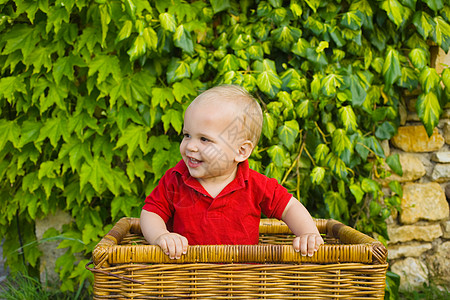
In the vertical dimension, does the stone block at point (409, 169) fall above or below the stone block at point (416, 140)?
below

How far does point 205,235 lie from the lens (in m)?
1.58

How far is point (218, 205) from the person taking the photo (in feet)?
5.22

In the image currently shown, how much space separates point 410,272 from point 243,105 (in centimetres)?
164

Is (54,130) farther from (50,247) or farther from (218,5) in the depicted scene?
(218,5)

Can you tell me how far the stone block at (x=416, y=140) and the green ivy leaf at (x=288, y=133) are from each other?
2.24ft

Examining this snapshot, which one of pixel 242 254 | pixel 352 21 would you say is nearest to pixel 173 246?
pixel 242 254

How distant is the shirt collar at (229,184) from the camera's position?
160 centimetres

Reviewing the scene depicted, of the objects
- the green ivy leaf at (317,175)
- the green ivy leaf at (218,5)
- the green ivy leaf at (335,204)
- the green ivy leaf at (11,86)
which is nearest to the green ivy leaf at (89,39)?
the green ivy leaf at (11,86)

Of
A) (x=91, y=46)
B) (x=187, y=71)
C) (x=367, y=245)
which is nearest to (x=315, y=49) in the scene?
(x=187, y=71)

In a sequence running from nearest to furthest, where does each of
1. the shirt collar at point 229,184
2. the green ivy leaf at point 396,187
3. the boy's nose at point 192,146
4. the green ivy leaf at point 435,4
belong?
the boy's nose at point 192,146 → the shirt collar at point 229,184 → the green ivy leaf at point 435,4 → the green ivy leaf at point 396,187

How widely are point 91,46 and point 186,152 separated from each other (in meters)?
1.03

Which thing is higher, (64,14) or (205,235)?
(64,14)

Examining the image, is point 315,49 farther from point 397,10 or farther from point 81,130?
point 81,130

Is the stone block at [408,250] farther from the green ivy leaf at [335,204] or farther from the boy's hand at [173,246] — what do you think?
the boy's hand at [173,246]
